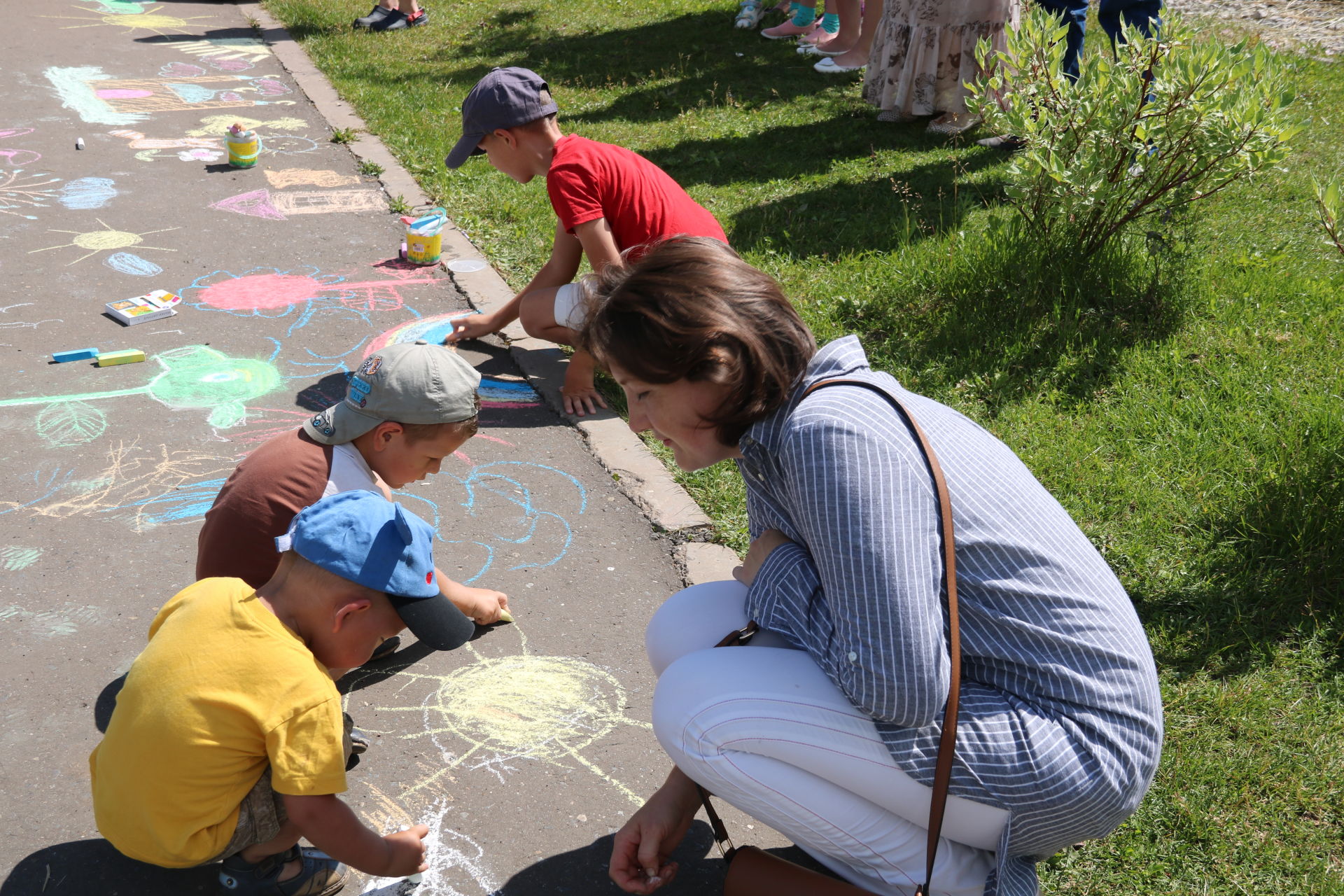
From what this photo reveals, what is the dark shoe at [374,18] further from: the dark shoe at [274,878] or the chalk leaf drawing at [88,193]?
the dark shoe at [274,878]

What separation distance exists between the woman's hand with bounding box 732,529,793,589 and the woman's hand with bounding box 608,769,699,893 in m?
0.40

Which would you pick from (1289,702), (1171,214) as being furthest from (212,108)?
(1289,702)

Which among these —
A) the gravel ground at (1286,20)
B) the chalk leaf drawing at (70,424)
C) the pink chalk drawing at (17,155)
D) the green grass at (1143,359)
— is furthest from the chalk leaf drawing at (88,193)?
the gravel ground at (1286,20)

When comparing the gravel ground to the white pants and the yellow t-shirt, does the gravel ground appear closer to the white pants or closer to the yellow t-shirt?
the white pants

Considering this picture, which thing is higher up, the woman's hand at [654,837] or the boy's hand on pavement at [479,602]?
the woman's hand at [654,837]

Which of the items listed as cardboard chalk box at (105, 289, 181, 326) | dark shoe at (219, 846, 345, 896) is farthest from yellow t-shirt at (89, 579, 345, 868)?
cardboard chalk box at (105, 289, 181, 326)

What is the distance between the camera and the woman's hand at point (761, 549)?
6.56 feet

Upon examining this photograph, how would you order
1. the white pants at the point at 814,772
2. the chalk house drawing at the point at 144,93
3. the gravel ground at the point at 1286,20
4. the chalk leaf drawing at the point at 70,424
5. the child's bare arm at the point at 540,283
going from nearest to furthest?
the white pants at the point at 814,772 < the chalk leaf drawing at the point at 70,424 < the child's bare arm at the point at 540,283 < the chalk house drawing at the point at 144,93 < the gravel ground at the point at 1286,20

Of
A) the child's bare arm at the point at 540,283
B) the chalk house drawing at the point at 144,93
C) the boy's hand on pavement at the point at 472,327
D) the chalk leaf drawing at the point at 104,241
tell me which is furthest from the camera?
the chalk house drawing at the point at 144,93

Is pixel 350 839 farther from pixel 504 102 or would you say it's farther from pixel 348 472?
pixel 504 102

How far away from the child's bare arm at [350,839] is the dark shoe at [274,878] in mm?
98

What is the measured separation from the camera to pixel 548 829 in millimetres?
2209

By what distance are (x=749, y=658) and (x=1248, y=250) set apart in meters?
3.62

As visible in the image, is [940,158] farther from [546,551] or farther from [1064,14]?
[546,551]
